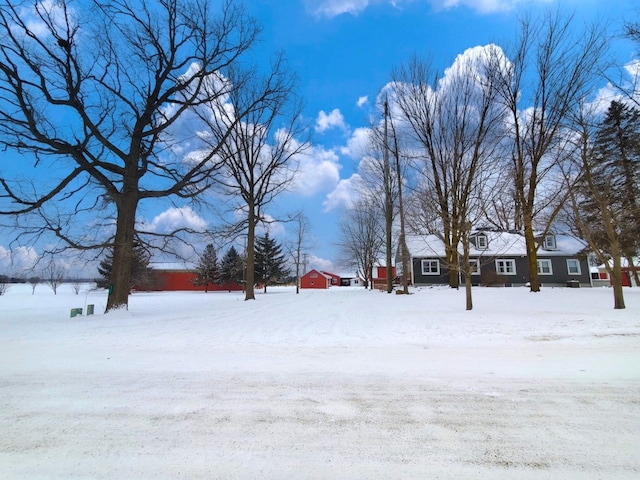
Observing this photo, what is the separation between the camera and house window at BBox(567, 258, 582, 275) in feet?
107

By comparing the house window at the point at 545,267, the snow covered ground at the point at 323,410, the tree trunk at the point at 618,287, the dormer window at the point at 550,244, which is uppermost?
the dormer window at the point at 550,244

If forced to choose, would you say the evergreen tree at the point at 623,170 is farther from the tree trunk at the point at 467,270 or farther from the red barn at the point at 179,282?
the red barn at the point at 179,282

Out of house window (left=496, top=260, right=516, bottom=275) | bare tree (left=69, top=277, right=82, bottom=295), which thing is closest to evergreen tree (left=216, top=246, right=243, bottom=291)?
bare tree (left=69, top=277, right=82, bottom=295)

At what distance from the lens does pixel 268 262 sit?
4756 cm

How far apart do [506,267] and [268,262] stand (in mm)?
30969

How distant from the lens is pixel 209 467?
2307mm

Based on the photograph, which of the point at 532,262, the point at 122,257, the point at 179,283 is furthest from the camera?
the point at 179,283

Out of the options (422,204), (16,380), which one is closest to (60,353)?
(16,380)

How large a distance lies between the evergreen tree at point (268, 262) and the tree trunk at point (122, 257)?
33.3 meters

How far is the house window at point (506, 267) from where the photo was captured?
32.5 meters

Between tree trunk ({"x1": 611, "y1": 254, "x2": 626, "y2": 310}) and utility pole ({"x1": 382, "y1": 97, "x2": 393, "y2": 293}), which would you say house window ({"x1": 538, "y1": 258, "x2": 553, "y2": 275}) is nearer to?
utility pole ({"x1": 382, "y1": 97, "x2": 393, "y2": 293})

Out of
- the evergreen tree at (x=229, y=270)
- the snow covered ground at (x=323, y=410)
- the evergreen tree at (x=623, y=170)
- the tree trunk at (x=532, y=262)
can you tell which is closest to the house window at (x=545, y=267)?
the evergreen tree at (x=623, y=170)

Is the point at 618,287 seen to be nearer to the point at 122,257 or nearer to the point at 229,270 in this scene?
the point at 122,257

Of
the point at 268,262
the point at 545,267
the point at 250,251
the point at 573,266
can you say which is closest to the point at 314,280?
the point at 268,262
